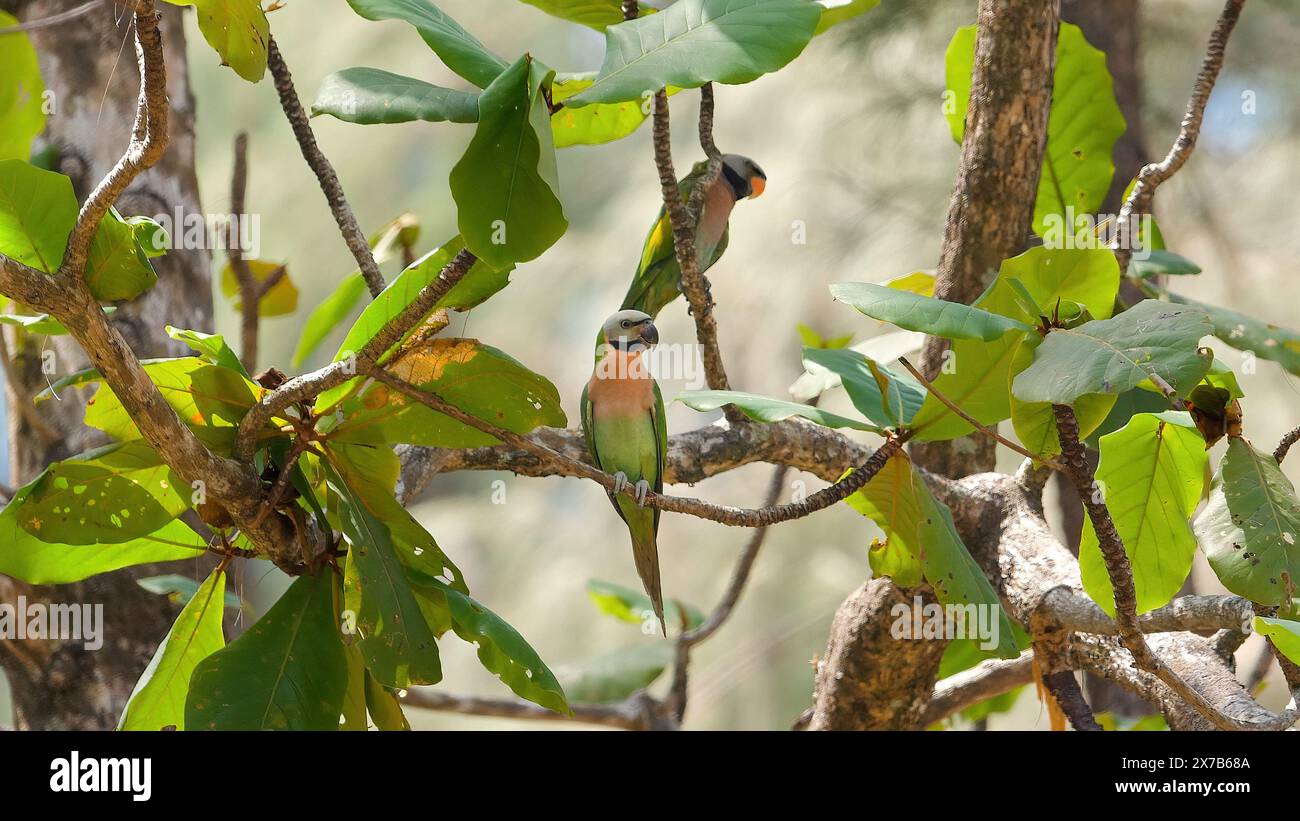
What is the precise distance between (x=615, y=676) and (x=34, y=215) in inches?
78.9

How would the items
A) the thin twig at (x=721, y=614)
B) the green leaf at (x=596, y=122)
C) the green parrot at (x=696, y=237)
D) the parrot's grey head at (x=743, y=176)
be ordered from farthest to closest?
1. the parrot's grey head at (x=743, y=176)
2. the thin twig at (x=721, y=614)
3. the green parrot at (x=696, y=237)
4. the green leaf at (x=596, y=122)

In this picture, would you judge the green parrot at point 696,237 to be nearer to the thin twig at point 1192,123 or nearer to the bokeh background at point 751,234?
the bokeh background at point 751,234

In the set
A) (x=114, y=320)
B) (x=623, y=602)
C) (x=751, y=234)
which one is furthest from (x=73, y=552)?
(x=751, y=234)

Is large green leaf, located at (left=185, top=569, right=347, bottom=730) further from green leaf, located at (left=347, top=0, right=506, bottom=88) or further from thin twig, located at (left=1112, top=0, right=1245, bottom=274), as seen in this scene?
thin twig, located at (left=1112, top=0, right=1245, bottom=274)

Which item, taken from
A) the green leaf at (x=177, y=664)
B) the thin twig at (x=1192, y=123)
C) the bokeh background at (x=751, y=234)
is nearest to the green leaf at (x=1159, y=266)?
the thin twig at (x=1192, y=123)

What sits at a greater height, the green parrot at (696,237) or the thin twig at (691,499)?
the green parrot at (696,237)

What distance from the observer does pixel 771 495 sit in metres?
2.66

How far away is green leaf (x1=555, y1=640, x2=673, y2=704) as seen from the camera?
2748 mm

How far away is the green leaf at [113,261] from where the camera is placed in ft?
3.72

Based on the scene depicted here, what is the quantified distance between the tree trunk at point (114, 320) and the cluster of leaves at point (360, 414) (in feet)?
2.02

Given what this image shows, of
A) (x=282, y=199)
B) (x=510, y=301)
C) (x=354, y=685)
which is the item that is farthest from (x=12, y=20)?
(x=282, y=199)

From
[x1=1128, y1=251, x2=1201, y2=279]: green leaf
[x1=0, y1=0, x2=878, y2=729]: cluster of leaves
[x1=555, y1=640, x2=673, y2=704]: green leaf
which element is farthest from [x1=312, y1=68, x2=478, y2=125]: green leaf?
[x1=555, y1=640, x2=673, y2=704]: green leaf
